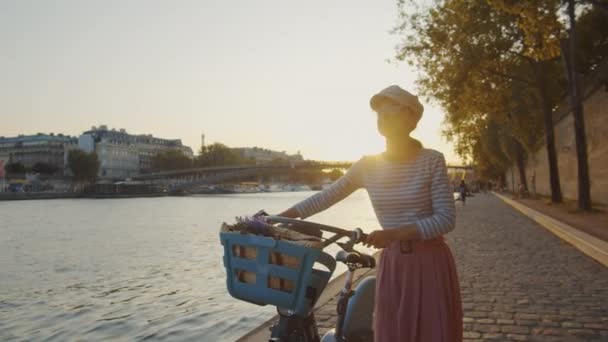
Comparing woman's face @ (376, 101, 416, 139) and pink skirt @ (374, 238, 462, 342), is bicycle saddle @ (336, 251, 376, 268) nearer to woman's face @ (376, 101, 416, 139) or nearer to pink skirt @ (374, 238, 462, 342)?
pink skirt @ (374, 238, 462, 342)

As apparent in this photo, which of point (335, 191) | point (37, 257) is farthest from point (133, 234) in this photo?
point (335, 191)

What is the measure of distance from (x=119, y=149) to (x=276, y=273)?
164054mm

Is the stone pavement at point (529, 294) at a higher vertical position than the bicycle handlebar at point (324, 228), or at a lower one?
lower

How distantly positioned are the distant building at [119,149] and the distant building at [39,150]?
15.2 ft

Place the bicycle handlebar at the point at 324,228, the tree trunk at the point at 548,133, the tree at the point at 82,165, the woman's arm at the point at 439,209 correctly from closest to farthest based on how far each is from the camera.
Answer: the bicycle handlebar at the point at 324,228
the woman's arm at the point at 439,209
the tree trunk at the point at 548,133
the tree at the point at 82,165

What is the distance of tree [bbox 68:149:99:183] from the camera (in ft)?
381

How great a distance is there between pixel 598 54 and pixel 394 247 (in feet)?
121

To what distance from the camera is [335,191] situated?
106 inches

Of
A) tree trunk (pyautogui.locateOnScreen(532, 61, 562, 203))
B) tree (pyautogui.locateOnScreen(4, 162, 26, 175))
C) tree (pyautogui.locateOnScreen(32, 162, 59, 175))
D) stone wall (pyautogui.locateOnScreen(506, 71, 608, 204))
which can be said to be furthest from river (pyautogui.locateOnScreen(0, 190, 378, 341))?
tree (pyautogui.locateOnScreen(4, 162, 26, 175))

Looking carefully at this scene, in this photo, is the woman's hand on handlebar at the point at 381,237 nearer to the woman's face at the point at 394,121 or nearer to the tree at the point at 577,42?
the woman's face at the point at 394,121

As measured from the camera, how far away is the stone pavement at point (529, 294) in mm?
5141

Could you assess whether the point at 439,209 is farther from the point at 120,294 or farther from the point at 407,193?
the point at 120,294

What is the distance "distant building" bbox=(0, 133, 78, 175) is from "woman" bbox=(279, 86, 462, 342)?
15254 centimetres

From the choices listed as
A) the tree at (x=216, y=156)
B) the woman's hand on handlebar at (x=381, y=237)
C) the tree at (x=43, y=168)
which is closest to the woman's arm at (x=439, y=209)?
the woman's hand on handlebar at (x=381, y=237)
